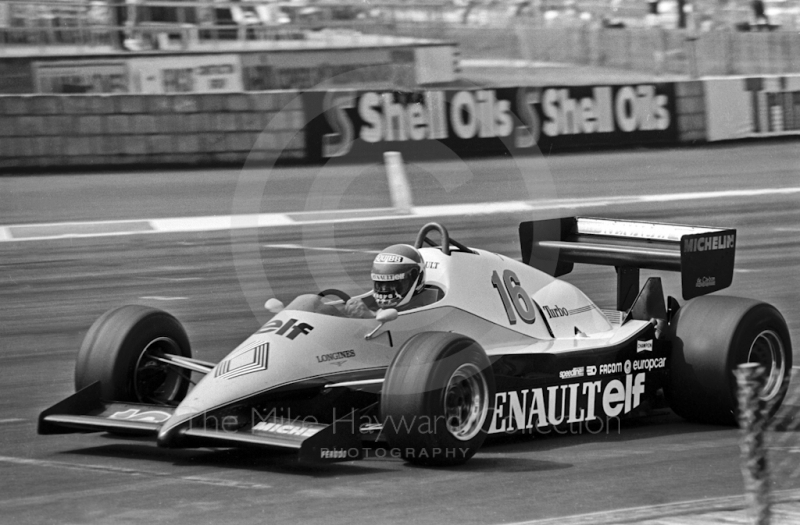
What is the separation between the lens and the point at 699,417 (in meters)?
8.74

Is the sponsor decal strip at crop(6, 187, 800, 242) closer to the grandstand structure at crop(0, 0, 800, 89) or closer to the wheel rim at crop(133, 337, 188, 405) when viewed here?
the grandstand structure at crop(0, 0, 800, 89)

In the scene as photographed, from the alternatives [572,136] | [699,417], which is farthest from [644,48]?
[699,417]

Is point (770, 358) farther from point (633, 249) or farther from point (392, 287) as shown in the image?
point (392, 287)

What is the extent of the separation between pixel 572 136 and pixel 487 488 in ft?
67.2

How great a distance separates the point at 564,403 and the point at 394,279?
4.51 feet

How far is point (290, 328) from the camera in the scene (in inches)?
300

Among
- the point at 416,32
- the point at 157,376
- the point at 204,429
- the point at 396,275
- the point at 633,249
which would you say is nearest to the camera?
the point at 204,429

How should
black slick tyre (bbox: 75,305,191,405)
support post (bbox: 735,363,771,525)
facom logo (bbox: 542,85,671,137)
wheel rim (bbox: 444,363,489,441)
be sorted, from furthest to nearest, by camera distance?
facom logo (bbox: 542,85,671,137) < black slick tyre (bbox: 75,305,191,405) < wheel rim (bbox: 444,363,489,441) < support post (bbox: 735,363,771,525)

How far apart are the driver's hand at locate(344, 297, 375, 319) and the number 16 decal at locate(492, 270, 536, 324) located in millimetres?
945

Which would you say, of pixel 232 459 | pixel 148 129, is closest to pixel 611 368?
pixel 232 459

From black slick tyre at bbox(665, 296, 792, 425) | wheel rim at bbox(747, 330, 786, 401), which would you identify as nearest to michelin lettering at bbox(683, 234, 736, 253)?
black slick tyre at bbox(665, 296, 792, 425)

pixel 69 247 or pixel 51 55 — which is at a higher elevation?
pixel 51 55

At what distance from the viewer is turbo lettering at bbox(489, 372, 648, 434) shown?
7938 mm

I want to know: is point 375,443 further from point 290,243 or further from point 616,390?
point 290,243
